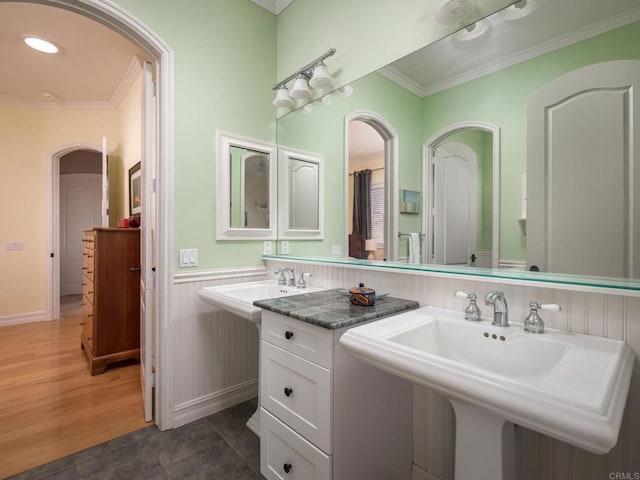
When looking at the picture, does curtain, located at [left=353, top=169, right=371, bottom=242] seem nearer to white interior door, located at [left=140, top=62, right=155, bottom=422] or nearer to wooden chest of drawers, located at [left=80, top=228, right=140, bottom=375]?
white interior door, located at [left=140, top=62, right=155, bottom=422]

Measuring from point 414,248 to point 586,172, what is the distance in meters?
0.74

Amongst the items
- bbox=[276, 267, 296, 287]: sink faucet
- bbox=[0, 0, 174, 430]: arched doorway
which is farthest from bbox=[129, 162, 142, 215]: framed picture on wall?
bbox=[276, 267, 296, 287]: sink faucet

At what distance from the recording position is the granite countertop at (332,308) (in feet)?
3.97

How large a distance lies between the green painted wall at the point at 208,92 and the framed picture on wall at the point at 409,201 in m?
1.23

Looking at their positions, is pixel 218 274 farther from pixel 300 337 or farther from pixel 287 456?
pixel 287 456

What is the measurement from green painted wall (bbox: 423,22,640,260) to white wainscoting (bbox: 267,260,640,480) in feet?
0.67

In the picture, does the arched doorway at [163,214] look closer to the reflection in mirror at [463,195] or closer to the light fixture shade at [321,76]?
the light fixture shade at [321,76]

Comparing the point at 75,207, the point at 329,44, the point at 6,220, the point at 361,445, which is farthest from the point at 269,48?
the point at 75,207

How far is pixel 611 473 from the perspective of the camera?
1.02 meters

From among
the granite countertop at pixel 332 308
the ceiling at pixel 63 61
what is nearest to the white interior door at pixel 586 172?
the granite countertop at pixel 332 308

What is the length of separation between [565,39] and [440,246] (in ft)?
3.02

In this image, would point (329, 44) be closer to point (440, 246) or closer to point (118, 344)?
point (440, 246)

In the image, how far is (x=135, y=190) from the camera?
3.58 meters

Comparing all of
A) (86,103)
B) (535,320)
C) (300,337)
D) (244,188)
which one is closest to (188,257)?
(244,188)
